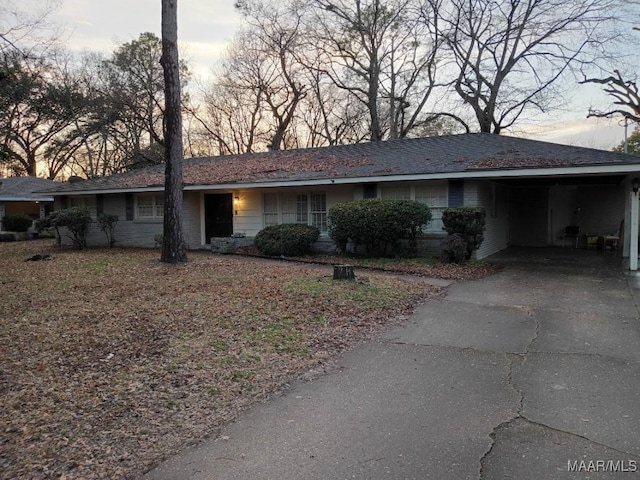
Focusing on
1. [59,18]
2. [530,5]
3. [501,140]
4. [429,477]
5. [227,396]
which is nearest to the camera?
[429,477]

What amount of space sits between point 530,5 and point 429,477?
26951 mm

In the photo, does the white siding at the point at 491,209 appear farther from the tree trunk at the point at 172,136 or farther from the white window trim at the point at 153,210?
the white window trim at the point at 153,210

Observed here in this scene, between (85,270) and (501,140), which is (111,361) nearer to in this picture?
(85,270)

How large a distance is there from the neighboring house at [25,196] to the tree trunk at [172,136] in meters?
14.4

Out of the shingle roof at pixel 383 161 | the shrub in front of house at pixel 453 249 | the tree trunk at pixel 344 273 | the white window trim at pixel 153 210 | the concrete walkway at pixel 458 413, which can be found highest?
the shingle roof at pixel 383 161

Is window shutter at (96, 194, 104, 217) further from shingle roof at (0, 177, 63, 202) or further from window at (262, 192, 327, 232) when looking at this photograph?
window at (262, 192, 327, 232)

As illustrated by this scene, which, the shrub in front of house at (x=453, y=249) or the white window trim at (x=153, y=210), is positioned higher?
the white window trim at (x=153, y=210)

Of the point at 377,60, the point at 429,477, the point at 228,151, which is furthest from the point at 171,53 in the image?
the point at 228,151

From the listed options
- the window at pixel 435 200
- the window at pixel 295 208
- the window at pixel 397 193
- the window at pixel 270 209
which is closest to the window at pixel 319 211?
the window at pixel 295 208

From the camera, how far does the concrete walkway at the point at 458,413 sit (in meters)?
2.77

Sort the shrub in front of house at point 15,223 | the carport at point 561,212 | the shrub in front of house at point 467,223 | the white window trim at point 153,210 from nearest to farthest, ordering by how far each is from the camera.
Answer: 1. the shrub in front of house at point 467,223
2. the carport at point 561,212
3. the white window trim at point 153,210
4. the shrub in front of house at point 15,223

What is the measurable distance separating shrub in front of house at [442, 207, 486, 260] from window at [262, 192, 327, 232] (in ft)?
15.3

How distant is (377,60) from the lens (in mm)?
28062

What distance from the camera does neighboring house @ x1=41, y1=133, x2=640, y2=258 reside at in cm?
1231
